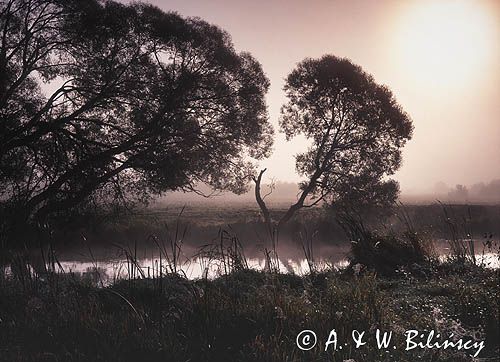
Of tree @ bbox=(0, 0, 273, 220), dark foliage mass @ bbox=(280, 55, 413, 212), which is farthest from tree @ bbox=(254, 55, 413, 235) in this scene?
tree @ bbox=(0, 0, 273, 220)

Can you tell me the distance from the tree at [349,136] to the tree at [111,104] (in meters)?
7.09

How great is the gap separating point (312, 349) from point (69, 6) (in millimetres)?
14155

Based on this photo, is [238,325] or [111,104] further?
[111,104]

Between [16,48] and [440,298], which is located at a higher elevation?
[16,48]

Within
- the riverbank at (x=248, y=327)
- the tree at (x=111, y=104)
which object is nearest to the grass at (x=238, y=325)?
the riverbank at (x=248, y=327)

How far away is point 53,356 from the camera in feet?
14.4

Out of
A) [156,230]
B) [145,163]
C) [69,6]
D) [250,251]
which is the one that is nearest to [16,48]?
[69,6]

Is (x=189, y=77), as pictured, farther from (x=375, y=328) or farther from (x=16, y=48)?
(x=375, y=328)

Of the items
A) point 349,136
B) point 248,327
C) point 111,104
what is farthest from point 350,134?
point 248,327

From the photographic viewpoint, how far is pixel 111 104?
15.2 m

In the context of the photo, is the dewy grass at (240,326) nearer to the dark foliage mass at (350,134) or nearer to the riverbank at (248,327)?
the riverbank at (248,327)

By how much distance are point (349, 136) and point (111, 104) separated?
1272 centimetres

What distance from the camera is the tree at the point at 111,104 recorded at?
44.8ft

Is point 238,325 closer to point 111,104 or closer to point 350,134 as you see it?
point 111,104
